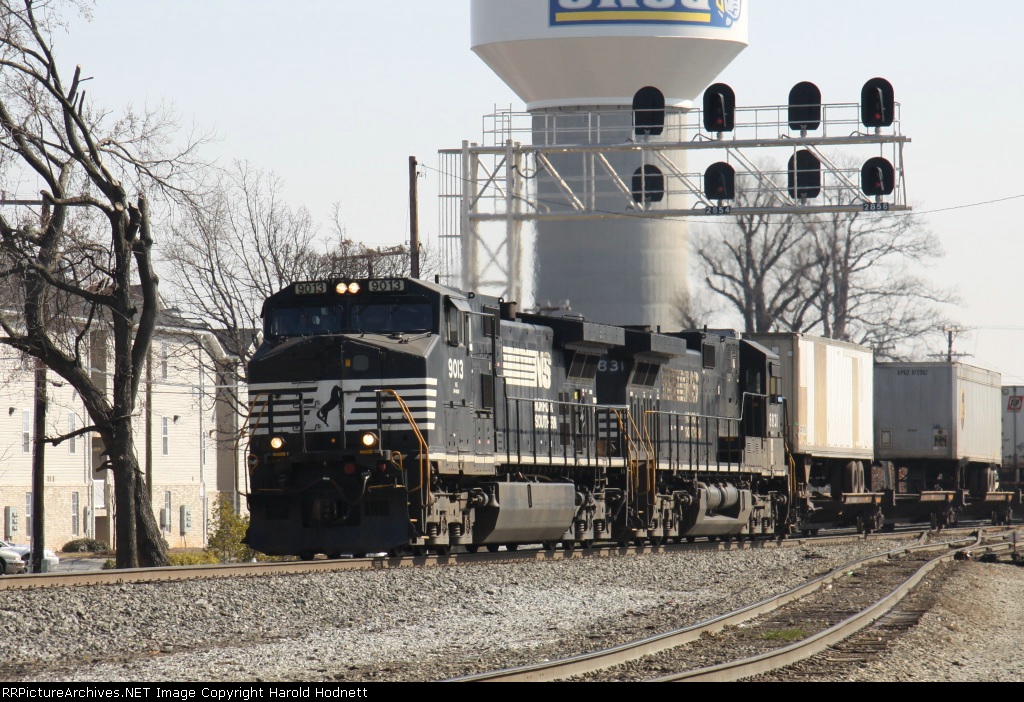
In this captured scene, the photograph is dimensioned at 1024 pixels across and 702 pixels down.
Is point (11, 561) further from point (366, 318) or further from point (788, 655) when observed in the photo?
point (788, 655)

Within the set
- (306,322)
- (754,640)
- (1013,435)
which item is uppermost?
(306,322)

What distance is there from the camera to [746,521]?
27.8 metres

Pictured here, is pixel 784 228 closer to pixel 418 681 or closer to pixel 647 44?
pixel 647 44

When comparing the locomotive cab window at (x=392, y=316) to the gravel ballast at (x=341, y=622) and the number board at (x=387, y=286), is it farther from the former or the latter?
the gravel ballast at (x=341, y=622)

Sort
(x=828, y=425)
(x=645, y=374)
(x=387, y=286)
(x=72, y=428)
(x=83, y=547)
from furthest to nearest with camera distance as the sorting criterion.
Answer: (x=72, y=428), (x=83, y=547), (x=828, y=425), (x=645, y=374), (x=387, y=286)

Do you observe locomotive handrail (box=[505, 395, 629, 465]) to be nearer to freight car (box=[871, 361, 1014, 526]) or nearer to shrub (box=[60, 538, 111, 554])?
freight car (box=[871, 361, 1014, 526])

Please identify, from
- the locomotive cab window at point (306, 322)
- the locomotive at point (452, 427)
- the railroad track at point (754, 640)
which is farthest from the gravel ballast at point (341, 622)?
the locomotive cab window at point (306, 322)

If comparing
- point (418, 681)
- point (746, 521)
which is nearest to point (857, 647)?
point (418, 681)

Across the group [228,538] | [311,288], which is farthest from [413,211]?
[311,288]

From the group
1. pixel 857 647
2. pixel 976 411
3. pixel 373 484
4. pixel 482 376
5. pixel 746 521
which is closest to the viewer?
pixel 857 647

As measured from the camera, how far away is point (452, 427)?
63.4 feet

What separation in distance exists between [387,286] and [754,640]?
26.7 feet

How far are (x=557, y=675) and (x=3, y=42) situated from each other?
56.3 ft

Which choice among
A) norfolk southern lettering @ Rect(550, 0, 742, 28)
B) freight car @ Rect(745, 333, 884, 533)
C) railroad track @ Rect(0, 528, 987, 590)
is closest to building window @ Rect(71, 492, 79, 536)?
norfolk southern lettering @ Rect(550, 0, 742, 28)
